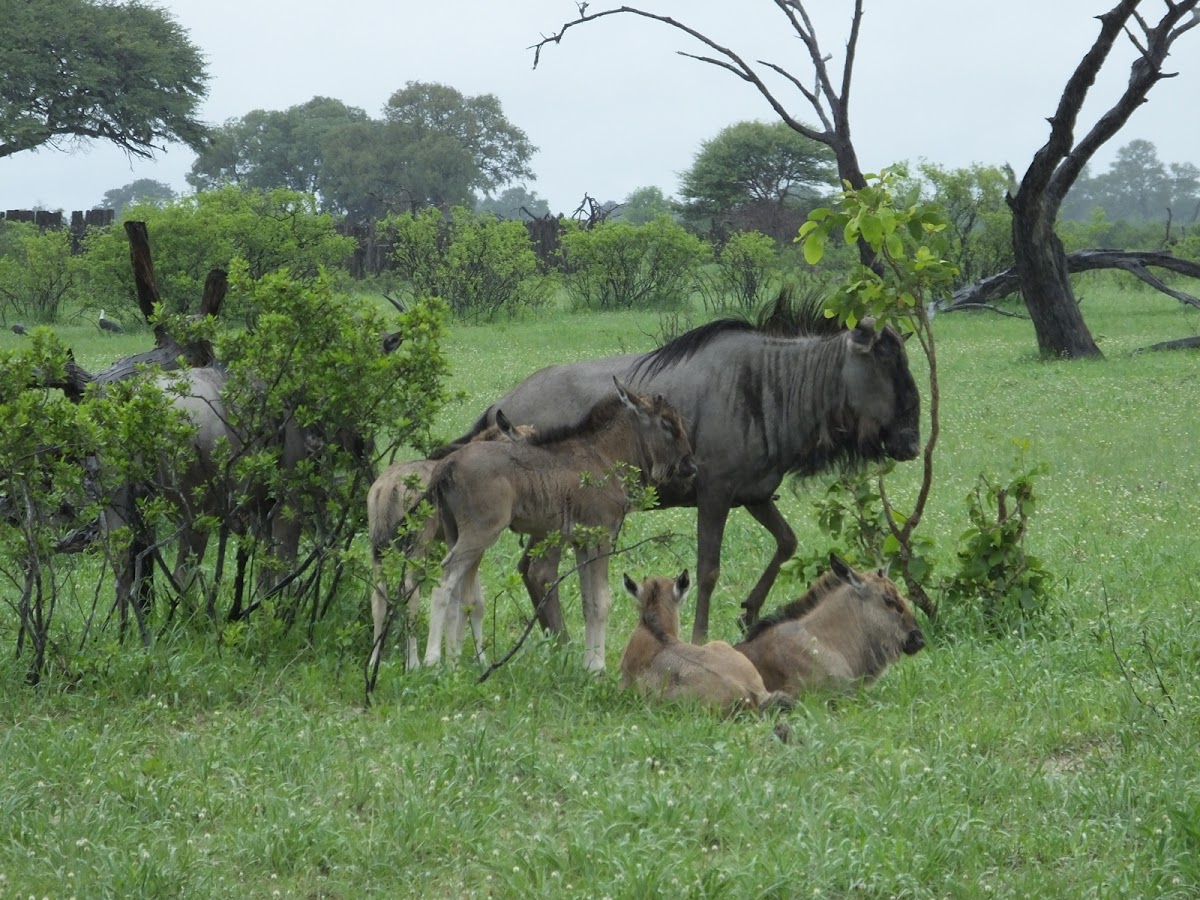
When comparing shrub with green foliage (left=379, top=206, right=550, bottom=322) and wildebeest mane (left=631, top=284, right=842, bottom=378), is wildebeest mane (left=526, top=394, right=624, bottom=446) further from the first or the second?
shrub with green foliage (left=379, top=206, right=550, bottom=322)

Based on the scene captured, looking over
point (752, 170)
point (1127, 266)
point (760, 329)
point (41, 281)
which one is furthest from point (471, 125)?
point (760, 329)

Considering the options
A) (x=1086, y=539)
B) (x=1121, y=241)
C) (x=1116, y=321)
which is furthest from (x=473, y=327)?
(x=1121, y=241)

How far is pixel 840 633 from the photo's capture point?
6855 mm

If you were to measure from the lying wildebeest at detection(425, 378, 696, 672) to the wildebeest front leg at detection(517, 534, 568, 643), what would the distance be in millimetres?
453

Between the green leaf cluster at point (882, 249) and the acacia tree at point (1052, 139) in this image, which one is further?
the acacia tree at point (1052, 139)

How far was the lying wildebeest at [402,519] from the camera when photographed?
6.81m

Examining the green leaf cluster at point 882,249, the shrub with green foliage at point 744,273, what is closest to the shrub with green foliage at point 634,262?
the shrub with green foliage at point 744,273

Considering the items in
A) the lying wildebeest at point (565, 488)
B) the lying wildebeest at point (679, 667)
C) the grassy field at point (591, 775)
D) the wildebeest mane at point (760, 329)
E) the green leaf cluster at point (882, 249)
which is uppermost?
the green leaf cluster at point (882, 249)

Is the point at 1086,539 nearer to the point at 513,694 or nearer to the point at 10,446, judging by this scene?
the point at 513,694

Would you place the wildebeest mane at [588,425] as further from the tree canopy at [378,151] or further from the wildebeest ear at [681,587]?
the tree canopy at [378,151]

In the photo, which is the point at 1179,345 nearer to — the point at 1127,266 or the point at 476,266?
the point at 1127,266

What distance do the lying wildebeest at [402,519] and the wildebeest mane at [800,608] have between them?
55.5 inches

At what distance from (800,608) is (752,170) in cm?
5444

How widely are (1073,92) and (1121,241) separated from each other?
146ft
